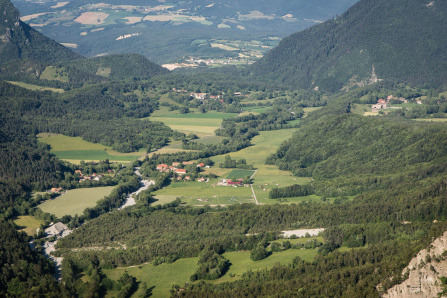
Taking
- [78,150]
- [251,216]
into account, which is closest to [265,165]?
[251,216]

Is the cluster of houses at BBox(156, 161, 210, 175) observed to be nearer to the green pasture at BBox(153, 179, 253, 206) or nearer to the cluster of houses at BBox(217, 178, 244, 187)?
the green pasture at BBox(153, 179, 253, 206)

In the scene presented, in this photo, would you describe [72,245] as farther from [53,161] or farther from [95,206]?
[53,161]

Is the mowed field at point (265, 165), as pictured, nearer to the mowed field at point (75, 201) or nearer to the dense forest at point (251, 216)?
the dense forest at point (251, 216)

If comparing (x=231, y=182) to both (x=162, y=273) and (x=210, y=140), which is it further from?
(x=162, y=273)

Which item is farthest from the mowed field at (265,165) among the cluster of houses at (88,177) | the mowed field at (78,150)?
the cluster of houses at (88,177)

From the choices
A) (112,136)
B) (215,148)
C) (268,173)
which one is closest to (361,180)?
(268,173)

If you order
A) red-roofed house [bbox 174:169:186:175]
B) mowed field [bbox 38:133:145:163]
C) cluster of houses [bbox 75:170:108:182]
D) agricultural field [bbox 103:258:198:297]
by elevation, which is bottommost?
agricultural field [bbox 103:258:198:297]

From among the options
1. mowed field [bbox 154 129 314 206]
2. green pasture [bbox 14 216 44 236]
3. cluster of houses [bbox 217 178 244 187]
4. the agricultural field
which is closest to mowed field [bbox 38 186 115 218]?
green pasture [bbox 14 216 44 236]
